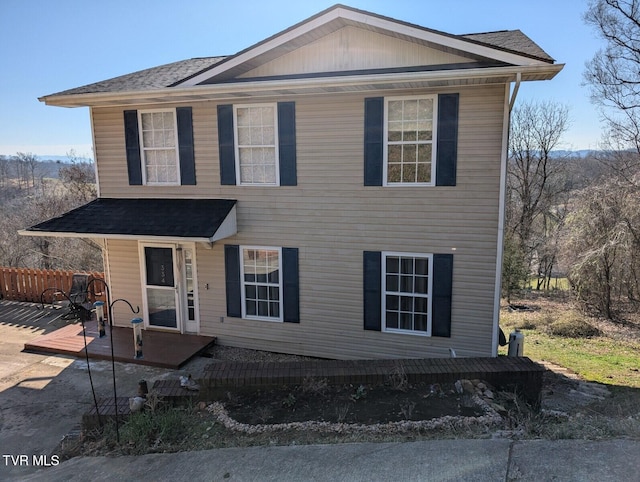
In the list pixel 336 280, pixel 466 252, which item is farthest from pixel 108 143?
pixel 466 252

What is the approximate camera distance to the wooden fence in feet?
39.2

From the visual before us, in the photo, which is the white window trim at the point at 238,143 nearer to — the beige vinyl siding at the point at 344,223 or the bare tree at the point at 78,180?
the beige vinyl siding at the point at 344,223

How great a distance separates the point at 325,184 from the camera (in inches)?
320

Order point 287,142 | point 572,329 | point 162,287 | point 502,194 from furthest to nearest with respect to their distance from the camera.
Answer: point 572,329 → point 162,287 → point 287,142 → point 502,194

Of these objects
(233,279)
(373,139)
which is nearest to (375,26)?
(373,139)

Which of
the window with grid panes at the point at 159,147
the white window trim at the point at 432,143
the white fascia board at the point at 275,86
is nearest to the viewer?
the white fascia board at the point at 275,86

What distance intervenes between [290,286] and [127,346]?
3.59 metres

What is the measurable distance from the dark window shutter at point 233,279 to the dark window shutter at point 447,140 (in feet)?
13.8

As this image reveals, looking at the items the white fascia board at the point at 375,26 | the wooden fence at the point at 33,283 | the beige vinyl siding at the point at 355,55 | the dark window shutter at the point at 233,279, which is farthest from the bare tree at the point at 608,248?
the wooden fence at the point at 33,283

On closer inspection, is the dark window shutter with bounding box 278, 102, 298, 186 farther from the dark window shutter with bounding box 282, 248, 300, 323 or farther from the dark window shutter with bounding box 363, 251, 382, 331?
the dark window shutter with bounding box 363, 251, 382, 331

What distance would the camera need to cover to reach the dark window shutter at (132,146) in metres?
9.07

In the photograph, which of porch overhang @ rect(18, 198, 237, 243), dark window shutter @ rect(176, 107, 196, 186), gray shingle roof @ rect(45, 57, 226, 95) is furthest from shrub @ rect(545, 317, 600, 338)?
gray shingle roof @ rect(45, 57, 226, 95)

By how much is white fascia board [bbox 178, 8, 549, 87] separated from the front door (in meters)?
3.62

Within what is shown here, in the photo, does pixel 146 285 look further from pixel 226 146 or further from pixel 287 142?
pixel 287 142
